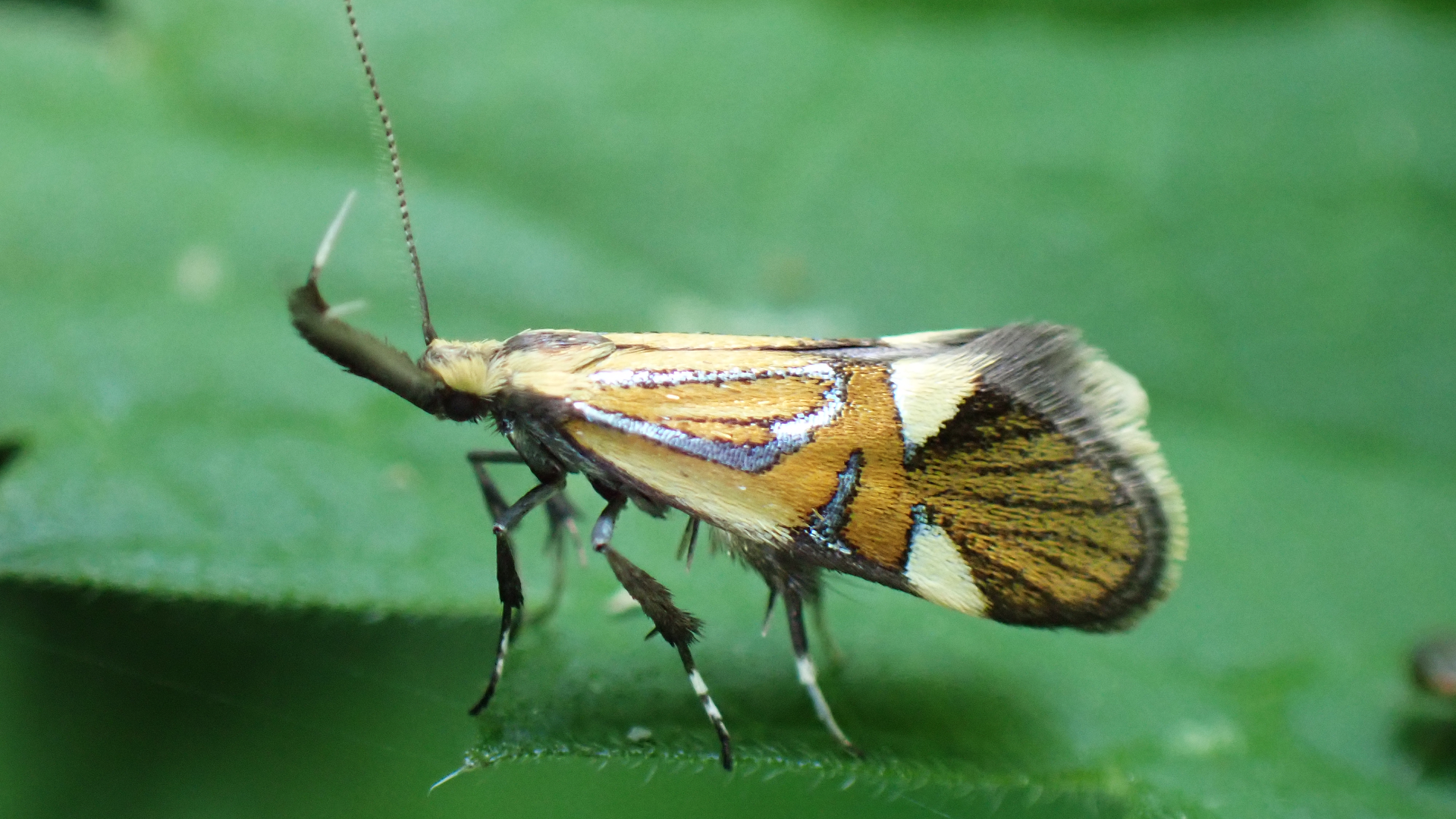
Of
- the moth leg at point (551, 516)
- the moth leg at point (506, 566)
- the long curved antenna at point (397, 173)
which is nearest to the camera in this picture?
the long curved antenna at point (397, 173)

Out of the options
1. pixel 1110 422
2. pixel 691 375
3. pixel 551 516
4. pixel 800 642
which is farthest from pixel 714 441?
pixel 1110 422

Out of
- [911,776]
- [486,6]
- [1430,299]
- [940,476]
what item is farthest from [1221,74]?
[911,776]

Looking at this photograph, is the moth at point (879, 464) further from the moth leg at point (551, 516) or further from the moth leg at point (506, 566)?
the moth leg at point (551, 516)

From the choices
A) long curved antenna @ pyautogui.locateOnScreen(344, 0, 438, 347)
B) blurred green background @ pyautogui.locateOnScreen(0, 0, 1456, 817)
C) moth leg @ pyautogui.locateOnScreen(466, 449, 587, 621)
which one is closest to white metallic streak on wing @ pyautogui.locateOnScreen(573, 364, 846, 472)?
Result: moth leg @ pyautogui.locateOnScreen(466, 449, 587, 621)

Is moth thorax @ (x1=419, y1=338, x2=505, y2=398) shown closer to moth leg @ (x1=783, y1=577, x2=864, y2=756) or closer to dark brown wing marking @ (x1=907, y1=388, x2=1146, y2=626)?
moth leg @ (x1=783, y1=577, x2=864, y2=756)

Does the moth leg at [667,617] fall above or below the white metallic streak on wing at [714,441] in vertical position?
below

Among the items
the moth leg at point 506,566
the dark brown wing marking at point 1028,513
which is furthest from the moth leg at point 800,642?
the moth leg at point 506,566
